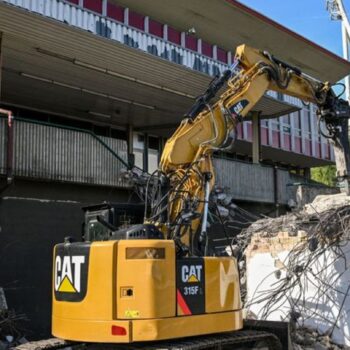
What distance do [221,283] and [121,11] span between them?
39.1ft

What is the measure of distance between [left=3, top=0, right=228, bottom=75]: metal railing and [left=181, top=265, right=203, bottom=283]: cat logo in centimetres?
842

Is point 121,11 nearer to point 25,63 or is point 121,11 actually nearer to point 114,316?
point 25,63

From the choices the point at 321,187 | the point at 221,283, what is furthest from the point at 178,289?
the point at 321,187

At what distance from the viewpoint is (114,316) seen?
21.9ft

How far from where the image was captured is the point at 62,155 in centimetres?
1421

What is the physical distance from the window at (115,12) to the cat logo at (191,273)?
11487 millimetres

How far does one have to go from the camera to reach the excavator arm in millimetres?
7859

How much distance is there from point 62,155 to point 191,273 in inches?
308

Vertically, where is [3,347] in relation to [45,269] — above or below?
below

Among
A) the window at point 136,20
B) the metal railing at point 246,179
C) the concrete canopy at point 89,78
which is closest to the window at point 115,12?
the window at point 136,20

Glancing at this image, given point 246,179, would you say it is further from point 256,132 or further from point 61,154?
point 61,154

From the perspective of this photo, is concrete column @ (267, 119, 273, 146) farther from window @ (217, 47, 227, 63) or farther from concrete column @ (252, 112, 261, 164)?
window @ (217, 47, 227, 63)

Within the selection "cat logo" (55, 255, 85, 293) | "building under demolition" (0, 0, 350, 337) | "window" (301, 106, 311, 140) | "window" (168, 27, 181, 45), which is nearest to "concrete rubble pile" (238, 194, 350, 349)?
"building under demolition" (0, 0, 350, 337)

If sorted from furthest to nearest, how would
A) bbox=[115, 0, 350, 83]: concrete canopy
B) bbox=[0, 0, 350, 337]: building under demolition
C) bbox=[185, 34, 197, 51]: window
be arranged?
bbox=[185, 34, 197, 51]: window
bbox=[115, 0, 350, 83]: concrete canopy
bbox=[0, 0, 350, 337]: building under demolition
